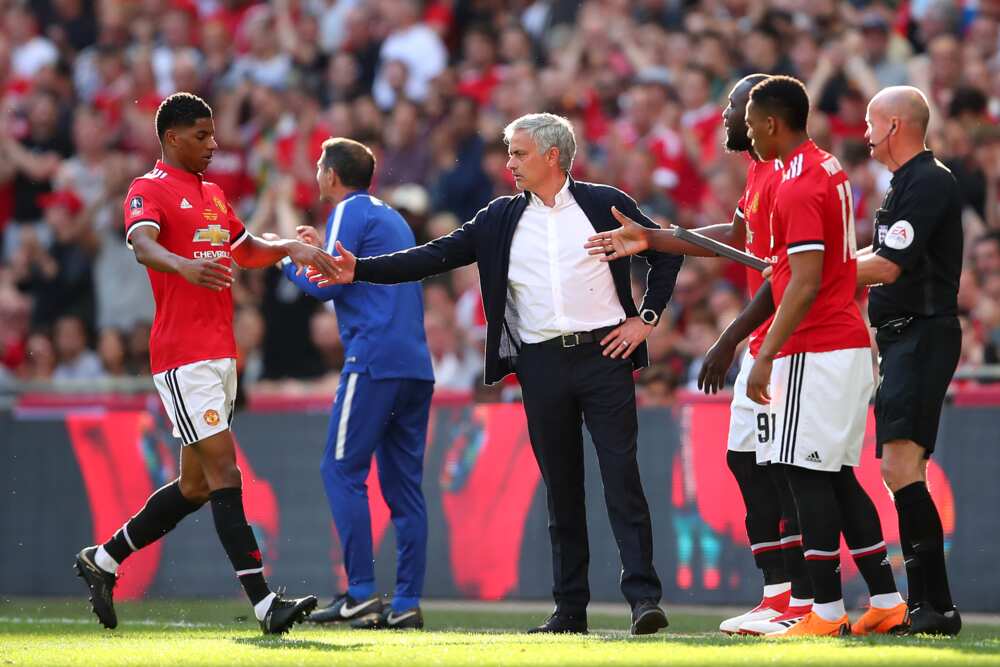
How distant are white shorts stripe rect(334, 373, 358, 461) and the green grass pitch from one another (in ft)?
3.26

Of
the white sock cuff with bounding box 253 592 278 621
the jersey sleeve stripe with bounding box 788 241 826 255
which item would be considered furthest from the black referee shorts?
the white sock cuff with bounding box 253 592 278 621

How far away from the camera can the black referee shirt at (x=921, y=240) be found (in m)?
7.42

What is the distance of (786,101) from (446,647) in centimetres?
289

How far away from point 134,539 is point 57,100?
35.8ft

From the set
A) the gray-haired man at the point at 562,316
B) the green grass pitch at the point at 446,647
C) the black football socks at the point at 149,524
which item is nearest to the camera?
the green grass pitch at the point at 446,647

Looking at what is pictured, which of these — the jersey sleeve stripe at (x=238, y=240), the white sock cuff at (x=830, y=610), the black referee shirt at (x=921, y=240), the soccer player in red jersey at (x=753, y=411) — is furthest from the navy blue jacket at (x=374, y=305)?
the white sock cuff at (x=830, y=610)

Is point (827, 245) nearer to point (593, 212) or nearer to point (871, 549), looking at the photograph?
point (593, 212)

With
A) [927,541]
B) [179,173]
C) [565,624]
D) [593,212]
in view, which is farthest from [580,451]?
[179,173]

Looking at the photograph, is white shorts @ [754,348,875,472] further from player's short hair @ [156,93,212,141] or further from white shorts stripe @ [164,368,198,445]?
player's short hair @ [156,93,212,141]

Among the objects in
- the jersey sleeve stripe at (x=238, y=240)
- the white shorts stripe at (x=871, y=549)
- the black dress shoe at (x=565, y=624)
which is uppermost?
the jersey sleeve stripe at (x=238, y=240)

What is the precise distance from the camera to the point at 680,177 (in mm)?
13914

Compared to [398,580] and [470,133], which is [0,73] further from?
[398,580]

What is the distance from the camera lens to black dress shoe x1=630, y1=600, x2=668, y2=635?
7.37m

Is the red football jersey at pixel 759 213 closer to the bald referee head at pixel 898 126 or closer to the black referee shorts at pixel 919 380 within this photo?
the bald referee head at pixel 898 126
